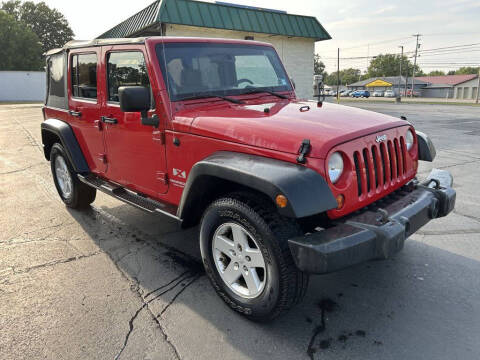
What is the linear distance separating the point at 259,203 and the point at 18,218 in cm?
376

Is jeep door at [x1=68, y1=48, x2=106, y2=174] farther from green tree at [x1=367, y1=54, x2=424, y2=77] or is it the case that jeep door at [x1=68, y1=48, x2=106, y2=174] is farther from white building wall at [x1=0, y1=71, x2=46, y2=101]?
green tree at [x1=367, y1=54, x2=424, y2=77]

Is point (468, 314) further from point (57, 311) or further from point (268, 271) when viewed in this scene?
point (57, 311)

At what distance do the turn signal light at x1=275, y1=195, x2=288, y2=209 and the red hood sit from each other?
351 millimetres

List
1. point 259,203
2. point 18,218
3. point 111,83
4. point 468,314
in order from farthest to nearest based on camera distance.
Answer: point 18,218 < point 111,83 < point 468,314 < point 259,203

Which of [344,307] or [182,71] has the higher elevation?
[182,71]

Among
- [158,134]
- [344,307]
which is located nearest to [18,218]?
[158,134]

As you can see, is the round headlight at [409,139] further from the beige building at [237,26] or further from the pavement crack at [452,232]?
the beige building at [237,26]

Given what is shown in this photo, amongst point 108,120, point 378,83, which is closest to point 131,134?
point 108,120

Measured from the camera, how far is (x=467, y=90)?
226 feet

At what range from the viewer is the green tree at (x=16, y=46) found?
49812 millimetres

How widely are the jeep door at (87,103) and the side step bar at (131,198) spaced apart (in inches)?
5.0

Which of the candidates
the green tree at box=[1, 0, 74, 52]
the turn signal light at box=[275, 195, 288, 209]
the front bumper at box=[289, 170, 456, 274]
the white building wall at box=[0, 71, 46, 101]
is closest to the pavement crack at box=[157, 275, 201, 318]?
the front bumper at box=[289, 170, 456, 274]

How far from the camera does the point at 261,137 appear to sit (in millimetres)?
2439

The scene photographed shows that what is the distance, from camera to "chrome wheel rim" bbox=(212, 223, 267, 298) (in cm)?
250
